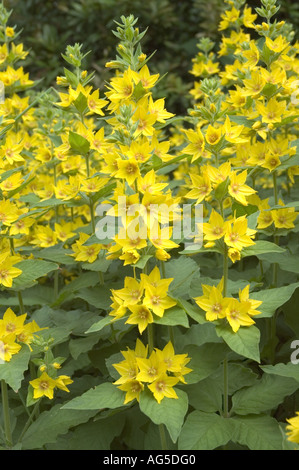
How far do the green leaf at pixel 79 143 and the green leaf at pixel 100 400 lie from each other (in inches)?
34.9

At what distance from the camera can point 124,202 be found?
5.73 ft

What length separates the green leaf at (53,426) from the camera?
1.99 metres

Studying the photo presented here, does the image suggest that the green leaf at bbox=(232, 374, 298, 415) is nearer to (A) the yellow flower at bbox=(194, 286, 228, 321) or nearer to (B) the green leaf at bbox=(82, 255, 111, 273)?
(A) the yellow flower at bbox=(194, 286, 228, 321)

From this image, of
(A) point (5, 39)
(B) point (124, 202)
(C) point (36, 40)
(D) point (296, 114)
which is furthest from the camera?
(C) point (36, 40)

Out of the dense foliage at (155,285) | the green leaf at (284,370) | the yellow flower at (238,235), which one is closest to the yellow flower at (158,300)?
the dense foliage at (155,285)

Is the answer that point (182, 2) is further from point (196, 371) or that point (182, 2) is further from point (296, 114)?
point (196, 371)

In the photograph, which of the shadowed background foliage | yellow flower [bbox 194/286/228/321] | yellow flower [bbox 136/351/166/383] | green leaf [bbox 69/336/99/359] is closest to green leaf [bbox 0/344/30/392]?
green leaf [bbox 69/336/99/359]

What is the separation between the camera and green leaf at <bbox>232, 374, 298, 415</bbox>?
1.91 metres

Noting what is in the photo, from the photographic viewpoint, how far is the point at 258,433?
1.82 m

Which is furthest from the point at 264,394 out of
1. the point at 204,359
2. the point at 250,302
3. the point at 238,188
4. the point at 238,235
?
the point at 238,188

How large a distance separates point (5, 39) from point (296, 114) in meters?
1.44

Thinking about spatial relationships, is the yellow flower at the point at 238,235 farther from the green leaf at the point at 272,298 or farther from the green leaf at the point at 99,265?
the green leaf at the point at 99,265

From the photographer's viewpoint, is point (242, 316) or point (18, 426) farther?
point (18, 426)
